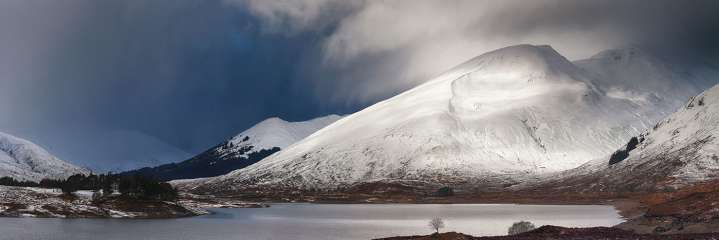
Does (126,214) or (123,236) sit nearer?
(123,236)

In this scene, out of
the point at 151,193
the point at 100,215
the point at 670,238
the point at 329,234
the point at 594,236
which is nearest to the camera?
the point at 670,238

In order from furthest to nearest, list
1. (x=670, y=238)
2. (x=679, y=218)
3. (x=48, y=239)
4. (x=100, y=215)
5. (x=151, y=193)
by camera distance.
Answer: (x=151, y=193) < (x=100, y=215) < (x=48, y=239) < (x=679, y=218) < (x=670, y=238)

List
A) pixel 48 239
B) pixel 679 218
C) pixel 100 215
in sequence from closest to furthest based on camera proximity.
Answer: pixel 679 218 < pixel 48 239 < pixel 100 215

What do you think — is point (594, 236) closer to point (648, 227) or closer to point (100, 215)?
point (648, 227)

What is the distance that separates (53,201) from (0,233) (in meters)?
71.9

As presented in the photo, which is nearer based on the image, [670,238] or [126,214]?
[670,238]

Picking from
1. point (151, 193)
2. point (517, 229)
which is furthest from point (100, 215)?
point (517, 229)

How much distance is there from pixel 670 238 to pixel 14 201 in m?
155

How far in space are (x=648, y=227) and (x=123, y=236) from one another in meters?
77.6

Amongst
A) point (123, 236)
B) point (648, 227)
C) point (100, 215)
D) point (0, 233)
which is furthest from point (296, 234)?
point (100, 215)

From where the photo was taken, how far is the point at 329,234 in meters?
108

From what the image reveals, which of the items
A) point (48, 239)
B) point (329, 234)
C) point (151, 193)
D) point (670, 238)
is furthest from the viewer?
point (151, 193)

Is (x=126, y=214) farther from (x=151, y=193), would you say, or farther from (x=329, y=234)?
(x=329, y=234)

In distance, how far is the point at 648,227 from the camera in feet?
290
